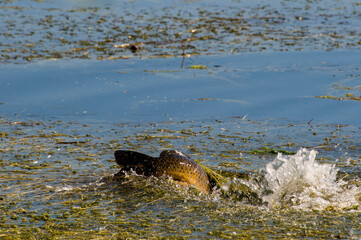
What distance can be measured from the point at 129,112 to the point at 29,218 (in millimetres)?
3633

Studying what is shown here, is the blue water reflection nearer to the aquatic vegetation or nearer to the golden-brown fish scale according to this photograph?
the aquatic vegetation

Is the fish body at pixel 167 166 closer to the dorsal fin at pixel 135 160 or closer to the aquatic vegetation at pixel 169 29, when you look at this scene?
the dorsal fin at pixel 135 160

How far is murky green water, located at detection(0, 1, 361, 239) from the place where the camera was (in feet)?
16.1

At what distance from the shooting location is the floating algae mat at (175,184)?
4.68 m

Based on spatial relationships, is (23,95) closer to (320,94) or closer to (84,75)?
(84,75)

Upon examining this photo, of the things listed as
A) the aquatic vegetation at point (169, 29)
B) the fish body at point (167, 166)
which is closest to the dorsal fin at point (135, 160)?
the fish body at point (167, 166)

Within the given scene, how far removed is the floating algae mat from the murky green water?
2 cm

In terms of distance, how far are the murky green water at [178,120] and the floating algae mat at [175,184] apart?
16mm

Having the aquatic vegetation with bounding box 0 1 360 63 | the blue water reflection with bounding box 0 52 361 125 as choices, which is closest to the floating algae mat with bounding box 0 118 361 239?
the blue water reflection with bounding box 0 52 361 125

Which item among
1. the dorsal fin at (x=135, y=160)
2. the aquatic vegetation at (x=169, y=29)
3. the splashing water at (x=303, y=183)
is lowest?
the splashing water at (x=303, y=183)

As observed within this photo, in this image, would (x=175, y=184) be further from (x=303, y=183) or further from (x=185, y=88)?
(x=185, y=88)

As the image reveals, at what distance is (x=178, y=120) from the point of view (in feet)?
26.2

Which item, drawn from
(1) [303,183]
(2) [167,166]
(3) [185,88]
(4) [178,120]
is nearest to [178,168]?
(2) [167,166]

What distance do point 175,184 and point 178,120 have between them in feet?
7.69
